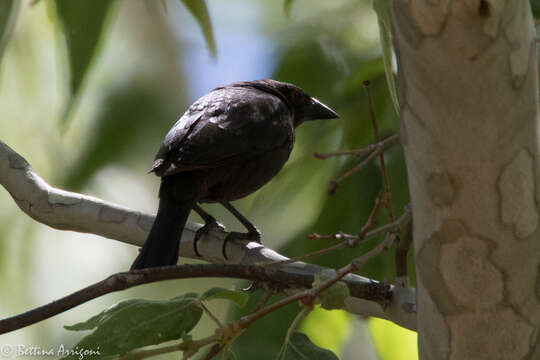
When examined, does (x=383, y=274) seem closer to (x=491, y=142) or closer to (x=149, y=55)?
(x=491, y=142)

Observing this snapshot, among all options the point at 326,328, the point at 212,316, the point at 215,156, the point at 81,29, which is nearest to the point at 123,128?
the point at 215,156

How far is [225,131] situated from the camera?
3305 mm

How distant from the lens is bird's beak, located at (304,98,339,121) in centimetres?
412

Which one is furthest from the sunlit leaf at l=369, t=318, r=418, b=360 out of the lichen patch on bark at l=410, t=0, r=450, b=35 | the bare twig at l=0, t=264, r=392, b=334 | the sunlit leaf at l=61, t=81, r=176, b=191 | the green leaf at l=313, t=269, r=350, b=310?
the sunlit leaf at l=61, t=81, r=176, b=191

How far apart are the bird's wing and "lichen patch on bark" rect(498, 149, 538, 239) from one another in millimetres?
1796

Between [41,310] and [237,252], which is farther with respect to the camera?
[237,252]

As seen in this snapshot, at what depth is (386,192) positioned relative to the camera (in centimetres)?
211

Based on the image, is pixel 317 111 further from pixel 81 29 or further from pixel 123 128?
pixel 123 128

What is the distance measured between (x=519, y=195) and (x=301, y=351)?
700 mm

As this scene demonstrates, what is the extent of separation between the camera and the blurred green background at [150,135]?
10.3ft

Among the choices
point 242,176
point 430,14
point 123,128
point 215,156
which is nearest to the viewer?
point 430,14

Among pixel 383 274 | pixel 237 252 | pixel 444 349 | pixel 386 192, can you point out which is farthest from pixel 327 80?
pixel 444 349

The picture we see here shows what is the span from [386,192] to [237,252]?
818 mm

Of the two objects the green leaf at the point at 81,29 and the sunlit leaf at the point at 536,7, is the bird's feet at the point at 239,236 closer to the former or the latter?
the green leaf at the point at 81,29
